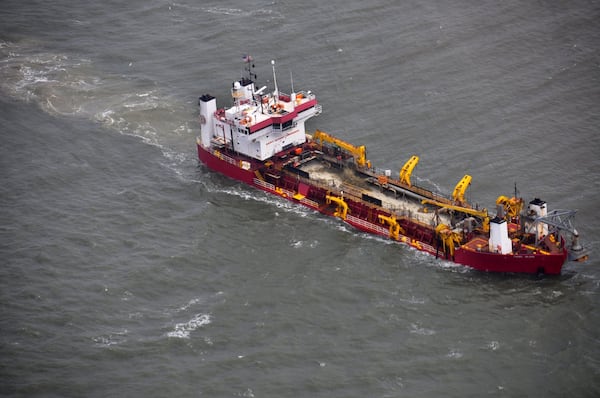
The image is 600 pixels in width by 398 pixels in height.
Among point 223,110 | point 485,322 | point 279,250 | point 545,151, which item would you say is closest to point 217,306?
point 279,250

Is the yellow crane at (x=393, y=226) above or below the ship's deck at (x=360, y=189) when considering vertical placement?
below

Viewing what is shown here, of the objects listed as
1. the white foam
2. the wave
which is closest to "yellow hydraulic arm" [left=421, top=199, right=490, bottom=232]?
the white foam

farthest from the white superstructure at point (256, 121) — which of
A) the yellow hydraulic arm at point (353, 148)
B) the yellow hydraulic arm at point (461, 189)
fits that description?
the yellow hydraulic arm at point (461, 189)

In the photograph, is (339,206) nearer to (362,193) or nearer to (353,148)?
(362,193)

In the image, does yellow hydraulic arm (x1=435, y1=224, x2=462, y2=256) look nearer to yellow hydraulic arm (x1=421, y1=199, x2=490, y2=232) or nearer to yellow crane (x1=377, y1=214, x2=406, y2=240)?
yellow hydraulic arm (x1=421, y1=199, x2=490, y2=232)

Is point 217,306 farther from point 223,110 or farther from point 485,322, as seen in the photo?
point 223,110

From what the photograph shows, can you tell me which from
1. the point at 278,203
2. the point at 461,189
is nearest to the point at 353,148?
the point at 278,203

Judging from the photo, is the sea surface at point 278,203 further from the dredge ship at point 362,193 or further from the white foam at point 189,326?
the dredge ship at point 362,193
